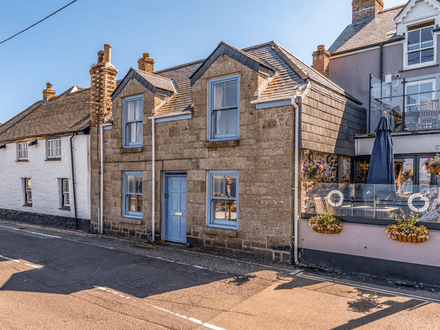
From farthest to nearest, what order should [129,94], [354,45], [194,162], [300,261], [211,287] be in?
[354,45] < [129,94] < [194,162] < [300,261] < [211,287]

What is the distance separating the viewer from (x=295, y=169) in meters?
9.50

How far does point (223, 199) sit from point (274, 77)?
423 centimetres

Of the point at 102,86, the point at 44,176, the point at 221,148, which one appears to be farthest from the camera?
the point at 44,176

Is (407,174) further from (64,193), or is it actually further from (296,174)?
(64,193)

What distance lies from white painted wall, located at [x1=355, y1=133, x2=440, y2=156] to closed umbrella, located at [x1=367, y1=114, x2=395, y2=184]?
1831 mm

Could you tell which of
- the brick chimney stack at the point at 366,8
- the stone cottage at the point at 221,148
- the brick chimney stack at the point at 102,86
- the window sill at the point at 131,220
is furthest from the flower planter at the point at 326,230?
the brick chimney stack at the point at 366,8

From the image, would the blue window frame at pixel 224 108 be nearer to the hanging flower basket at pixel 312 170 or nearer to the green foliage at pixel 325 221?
the hanging flower basket at pixel 312 170

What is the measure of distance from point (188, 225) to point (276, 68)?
5.97 meters

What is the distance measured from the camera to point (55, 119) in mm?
19359

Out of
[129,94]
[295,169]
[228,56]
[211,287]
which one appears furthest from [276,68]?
[211,287]

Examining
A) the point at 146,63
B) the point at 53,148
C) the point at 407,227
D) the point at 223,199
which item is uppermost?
the point at 146,63

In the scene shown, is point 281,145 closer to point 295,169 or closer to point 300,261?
point 295,169

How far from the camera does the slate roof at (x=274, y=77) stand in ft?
33.8

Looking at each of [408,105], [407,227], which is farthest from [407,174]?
[407,227]
